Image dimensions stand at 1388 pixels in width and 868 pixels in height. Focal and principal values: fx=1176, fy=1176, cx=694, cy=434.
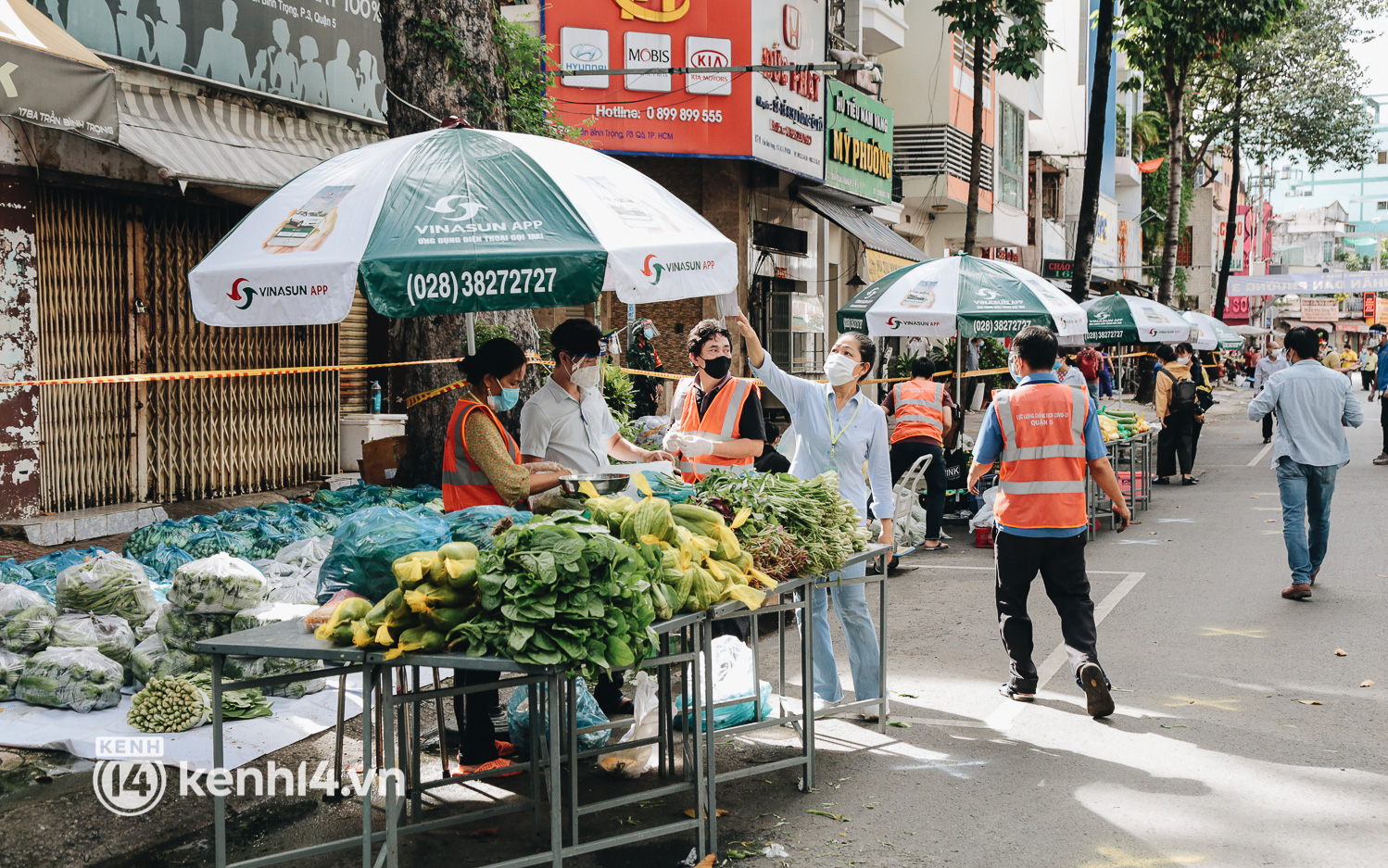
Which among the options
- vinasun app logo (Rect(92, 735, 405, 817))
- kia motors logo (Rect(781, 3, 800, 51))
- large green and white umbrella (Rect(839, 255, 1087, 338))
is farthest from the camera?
kia motors logo (Rect(781, 3, 800, 51))

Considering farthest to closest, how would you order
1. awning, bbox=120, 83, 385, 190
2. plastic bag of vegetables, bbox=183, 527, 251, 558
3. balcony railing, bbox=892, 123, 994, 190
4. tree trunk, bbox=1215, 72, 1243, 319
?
tree trunk, bbox=1215, 72, 1243, 319, balcony railing, bbox=892, 123, 994, 190, awning, bbox=120, 83, 385, 190, plastic bag of vegetables, bbox=183, 527, 251, 558

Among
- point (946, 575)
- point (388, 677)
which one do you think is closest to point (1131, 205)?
point (946, 575)

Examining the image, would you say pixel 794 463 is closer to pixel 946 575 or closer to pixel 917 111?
pixel 946 575

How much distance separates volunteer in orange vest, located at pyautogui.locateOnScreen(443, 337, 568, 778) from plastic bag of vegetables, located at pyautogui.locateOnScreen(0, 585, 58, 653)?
2.40 meters

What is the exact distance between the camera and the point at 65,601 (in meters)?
6.56

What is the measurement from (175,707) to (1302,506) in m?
8.13

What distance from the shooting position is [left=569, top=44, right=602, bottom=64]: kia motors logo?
59.1ft

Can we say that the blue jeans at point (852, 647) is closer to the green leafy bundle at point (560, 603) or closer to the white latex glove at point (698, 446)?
the white latex glove at point (698, 446)

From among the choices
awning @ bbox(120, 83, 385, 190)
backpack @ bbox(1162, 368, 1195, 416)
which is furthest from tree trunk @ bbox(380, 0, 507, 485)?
backpack @ bbox(1162, 368, 1195, 416)

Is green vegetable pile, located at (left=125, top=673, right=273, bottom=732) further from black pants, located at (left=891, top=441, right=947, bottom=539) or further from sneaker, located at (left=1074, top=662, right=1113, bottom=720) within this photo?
black pants, located at (left=891, top=441, right=947, bottom=539)

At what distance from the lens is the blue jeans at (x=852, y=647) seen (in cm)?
608

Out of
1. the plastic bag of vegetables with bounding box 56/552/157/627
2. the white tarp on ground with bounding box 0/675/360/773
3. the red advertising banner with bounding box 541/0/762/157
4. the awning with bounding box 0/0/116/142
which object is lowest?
the white tarp on ground with bounding box 0/675/360/773

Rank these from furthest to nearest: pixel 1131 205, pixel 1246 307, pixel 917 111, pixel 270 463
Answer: pixel 1246 307 < pixel 1131 205 < pixel 917 111 < pixel 270 463

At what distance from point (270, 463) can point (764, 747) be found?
7.46m
